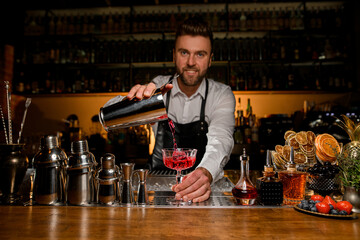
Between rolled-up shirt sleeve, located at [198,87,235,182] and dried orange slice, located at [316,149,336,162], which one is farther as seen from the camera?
rolled-up shirt sleeve, located at [198,87,235,182]

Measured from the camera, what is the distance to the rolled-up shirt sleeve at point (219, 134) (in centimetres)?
127

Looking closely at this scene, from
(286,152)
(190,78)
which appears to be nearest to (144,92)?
(286,152)

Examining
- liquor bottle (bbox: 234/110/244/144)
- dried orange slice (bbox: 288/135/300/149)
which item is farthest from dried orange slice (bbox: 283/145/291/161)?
liquor bottle (bbox: 234/110/244/144)

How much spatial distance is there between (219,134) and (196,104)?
1.82ft

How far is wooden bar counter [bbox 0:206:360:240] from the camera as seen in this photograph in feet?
2.23

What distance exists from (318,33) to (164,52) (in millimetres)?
1833

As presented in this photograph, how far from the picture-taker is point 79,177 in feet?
3.05

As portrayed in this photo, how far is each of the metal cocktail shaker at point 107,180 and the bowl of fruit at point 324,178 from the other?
0.70m

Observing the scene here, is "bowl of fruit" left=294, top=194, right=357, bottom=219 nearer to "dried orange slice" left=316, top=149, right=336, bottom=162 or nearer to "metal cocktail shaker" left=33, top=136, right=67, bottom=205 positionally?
"dried orange slice" left=316, top=149, right=336, bottom=162

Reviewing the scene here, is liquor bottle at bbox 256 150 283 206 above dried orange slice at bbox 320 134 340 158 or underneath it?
underneath

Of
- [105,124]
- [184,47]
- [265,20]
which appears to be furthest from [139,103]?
[265,20]

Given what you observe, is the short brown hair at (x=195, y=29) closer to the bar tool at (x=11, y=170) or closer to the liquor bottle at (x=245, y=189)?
the liquor bottle at (x=245, y=189)

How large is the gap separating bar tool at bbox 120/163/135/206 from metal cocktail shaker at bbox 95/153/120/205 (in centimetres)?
2

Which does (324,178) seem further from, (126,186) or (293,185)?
(126,186)
